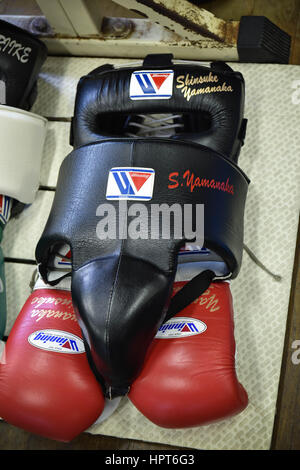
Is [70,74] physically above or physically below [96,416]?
above

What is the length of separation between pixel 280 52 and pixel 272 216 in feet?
1.52

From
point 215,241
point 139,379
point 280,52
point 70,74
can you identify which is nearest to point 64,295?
point 139,379

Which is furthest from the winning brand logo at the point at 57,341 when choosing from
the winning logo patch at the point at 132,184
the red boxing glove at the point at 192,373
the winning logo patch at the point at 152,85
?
the winning logo patch at the point at 152,85

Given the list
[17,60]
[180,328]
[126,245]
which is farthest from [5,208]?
[180,328]

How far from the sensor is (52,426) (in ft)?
3.34

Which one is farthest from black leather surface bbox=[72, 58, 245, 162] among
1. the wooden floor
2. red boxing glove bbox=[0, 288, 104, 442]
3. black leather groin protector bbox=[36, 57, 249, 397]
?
red boxing glove bbox=[0, 288, 104, 442]

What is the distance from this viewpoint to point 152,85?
1151 millimetres

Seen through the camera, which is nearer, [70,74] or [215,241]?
[215,241]

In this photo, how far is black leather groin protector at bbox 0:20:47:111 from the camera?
4.23 ft

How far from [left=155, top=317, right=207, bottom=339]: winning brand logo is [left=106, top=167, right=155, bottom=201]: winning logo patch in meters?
0.28

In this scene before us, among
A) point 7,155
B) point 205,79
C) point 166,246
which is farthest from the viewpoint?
point 7,155

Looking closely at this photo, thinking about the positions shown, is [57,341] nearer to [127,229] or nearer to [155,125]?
[127,229]
